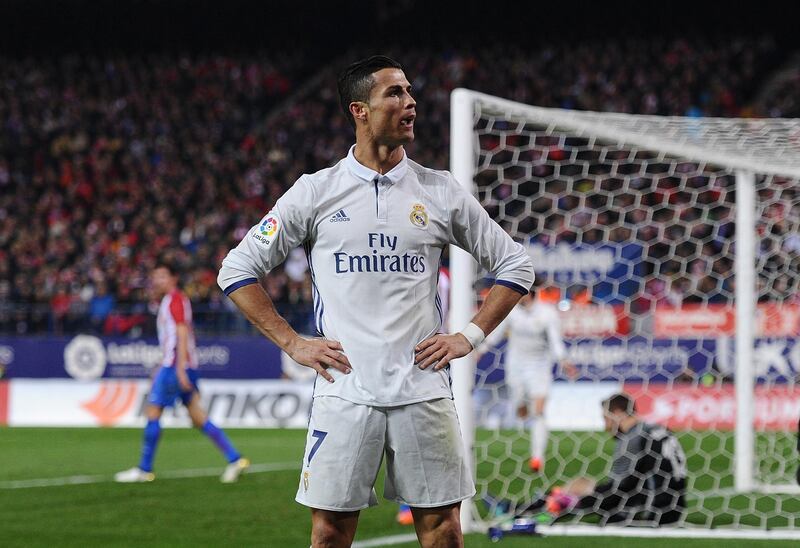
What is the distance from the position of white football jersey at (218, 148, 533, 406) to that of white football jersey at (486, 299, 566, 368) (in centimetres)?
839

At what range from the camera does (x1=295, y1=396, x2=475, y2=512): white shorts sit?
12.9 feet

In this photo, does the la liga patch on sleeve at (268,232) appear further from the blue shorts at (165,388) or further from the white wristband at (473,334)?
the blue shorts at (165,388)

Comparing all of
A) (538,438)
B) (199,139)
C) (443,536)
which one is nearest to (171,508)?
(538,438)

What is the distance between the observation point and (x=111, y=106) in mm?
30016

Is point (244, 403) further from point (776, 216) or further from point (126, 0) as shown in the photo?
point (126, 0)

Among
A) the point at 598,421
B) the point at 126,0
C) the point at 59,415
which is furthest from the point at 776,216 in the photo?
the point at 126,0

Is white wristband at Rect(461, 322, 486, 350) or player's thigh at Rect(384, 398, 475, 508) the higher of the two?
white wristband at Rect(461, 322, 486, 350)

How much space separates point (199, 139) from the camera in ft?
93.3

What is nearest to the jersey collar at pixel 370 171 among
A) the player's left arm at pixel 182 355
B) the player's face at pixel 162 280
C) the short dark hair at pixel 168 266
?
the player's face at pixel 162 280

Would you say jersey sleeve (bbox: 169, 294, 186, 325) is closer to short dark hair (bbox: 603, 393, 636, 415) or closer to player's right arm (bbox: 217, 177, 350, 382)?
short dark hair (bbox: 603, 393, 636, 415)

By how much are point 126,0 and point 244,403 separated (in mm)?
18926

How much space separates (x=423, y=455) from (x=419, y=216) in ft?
2.51

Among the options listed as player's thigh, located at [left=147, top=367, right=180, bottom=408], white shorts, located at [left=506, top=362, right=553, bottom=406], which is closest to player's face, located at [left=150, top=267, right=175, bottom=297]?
player's thigh, located at [left=147, top=367, right=180, bottom=408]

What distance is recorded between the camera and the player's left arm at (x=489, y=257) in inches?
161
